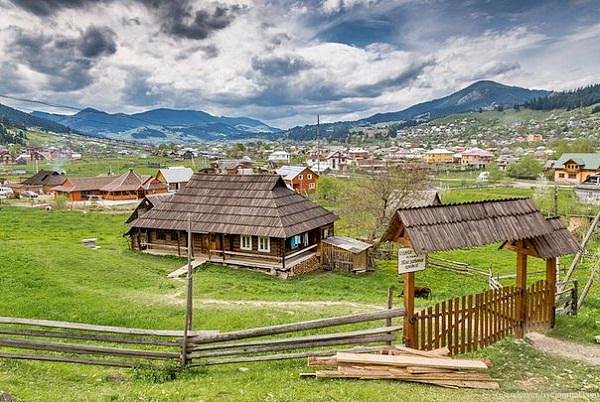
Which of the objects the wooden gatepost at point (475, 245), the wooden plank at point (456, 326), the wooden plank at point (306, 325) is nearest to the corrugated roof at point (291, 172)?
the wooden gatepost at point (475, 245)

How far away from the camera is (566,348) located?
11102 mm

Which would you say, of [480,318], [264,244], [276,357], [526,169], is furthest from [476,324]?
[526,169]

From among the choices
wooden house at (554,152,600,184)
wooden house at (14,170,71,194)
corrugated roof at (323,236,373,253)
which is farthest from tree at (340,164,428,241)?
wooden house at (554,152,600,184)

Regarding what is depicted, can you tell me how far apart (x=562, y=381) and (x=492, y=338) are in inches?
74.8

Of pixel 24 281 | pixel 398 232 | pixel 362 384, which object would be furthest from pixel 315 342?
pixel 24 281

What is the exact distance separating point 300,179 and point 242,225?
47068 millimetres

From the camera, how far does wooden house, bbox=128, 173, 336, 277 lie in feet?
91.1

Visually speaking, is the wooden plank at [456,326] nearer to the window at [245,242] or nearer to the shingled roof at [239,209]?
the shingled roof at [239,209]

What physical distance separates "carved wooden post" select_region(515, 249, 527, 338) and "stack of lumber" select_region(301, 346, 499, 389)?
125 inches

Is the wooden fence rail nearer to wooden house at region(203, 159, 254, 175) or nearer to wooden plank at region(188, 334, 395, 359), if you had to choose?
wooden plank at region(188, 334, 395, 359)

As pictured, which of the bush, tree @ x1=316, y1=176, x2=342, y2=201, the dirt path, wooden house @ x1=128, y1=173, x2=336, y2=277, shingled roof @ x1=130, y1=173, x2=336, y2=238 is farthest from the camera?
tree @ x1=316, y1=176, x2=342, y2=201

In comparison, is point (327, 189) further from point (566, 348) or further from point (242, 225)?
point (566, 348)

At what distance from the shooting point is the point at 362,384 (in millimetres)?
8141

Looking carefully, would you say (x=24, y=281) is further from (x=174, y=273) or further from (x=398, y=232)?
(x=398, y=232)
